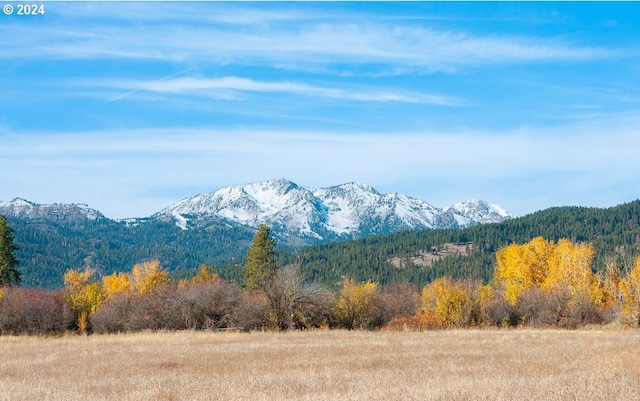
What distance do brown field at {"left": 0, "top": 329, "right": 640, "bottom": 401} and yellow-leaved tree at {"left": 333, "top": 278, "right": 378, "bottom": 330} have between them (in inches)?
873

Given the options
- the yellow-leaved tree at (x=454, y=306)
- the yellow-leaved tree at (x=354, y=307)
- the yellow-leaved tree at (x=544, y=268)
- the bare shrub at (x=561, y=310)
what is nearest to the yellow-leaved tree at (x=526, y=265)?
the yellow-leaved tree at (x=544, y=268)

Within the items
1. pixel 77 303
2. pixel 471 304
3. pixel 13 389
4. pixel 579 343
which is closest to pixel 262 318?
pixel 471 304

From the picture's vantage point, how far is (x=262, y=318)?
59.1 metres

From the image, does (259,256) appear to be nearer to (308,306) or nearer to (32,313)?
(308,306)

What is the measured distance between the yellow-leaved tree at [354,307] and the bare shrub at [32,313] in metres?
27.0

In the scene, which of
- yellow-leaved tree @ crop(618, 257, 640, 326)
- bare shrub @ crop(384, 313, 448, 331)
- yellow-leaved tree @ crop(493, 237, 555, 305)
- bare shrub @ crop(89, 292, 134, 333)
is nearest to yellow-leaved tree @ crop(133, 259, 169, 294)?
bare shrub @ crop(89, 292, 134, 333)

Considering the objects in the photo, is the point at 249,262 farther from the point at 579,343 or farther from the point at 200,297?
the point at 579,343

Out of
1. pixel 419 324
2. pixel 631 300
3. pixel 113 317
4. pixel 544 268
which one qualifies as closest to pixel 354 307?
pixel 419 324

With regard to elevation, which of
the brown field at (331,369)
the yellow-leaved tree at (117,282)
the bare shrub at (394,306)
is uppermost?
the yellow-leaved tree at (117,282)

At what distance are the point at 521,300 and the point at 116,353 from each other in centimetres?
4152

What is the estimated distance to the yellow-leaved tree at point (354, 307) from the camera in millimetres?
67125

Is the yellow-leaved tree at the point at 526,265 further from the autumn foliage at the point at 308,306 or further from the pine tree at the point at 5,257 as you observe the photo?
the pine tree at the point at 5,257

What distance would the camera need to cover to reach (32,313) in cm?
6203

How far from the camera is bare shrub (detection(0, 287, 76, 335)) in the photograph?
60.8 m
